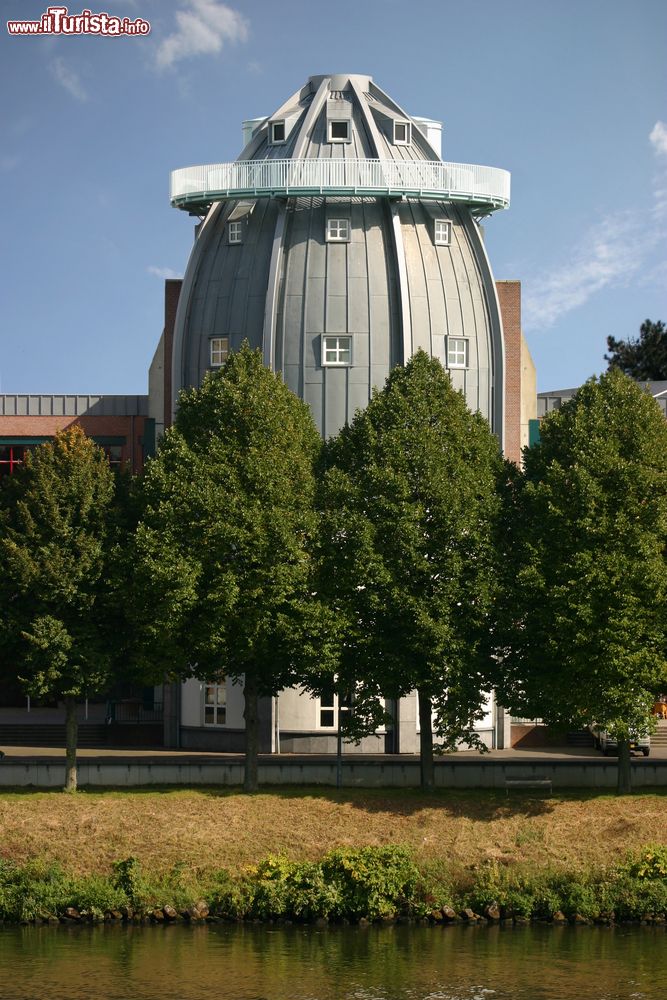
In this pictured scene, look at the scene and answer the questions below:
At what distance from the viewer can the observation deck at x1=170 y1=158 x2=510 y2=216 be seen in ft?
259

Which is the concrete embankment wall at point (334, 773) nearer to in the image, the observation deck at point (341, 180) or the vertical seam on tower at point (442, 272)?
the vertical seam on tower at point (442, 272)

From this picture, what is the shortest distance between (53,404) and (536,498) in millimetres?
36380

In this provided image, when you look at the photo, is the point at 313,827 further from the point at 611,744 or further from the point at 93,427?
the point at 93,427

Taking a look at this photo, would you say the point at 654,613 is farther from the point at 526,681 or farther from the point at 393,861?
the point at 393,861

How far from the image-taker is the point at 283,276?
7875 centimetres

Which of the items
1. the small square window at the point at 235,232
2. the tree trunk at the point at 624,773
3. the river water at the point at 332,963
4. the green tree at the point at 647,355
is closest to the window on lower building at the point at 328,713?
the tree trunk at the point at 624,773

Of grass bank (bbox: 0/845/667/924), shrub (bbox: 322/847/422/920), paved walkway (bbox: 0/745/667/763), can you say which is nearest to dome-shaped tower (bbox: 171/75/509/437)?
paved walkway (bbox: 0/745/667/763)

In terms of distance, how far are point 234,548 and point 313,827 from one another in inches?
411

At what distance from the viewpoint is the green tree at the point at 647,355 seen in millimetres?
134500

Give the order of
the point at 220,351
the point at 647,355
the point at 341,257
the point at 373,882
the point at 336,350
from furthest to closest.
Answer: the point at 647,355 → the point at 220,351 → the point at 341,257 → the point at 336,350 → the point at 373,882

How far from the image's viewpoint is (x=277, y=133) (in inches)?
3233

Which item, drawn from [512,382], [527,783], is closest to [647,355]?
[512,382]

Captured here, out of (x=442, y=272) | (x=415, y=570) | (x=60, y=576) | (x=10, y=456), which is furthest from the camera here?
(x=10, y=456)

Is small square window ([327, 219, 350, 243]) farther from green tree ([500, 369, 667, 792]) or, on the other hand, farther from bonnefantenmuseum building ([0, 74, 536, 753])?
green tree ([500, 369, 667, 792])
